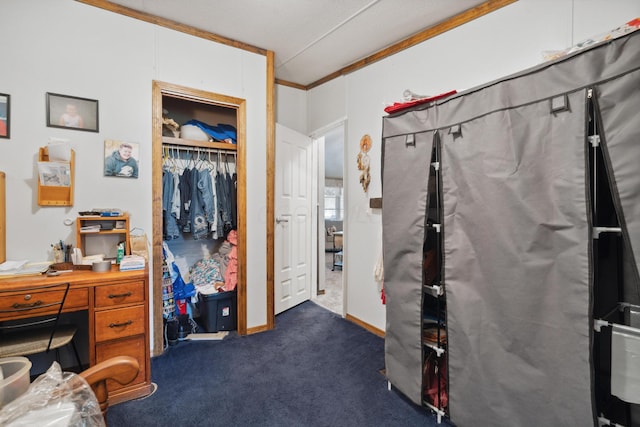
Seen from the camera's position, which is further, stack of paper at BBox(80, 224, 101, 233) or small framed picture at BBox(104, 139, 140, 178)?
small framed picture at BBox(104, 139, 140, 178)

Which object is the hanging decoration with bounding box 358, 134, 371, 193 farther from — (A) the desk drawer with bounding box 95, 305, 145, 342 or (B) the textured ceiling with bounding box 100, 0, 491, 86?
(A) the desk drawer with bounding box 95, 305, 145, 342

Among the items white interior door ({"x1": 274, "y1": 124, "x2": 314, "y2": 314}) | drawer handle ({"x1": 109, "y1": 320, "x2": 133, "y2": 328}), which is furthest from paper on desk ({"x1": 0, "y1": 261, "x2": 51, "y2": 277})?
white interior door ({"x1": 274, "y1": 124, "x2": 314, "y2": 314})

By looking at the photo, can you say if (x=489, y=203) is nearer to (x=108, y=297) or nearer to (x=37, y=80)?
(x=108, y=297)

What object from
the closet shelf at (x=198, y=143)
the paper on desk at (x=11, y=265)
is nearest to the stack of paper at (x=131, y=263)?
the paper on desk at (x=11, y=265)

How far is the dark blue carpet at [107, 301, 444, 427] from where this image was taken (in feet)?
5.60

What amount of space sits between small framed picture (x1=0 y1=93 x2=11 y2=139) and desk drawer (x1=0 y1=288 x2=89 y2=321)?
109 cm

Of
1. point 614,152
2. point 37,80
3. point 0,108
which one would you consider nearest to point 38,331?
point 0,108

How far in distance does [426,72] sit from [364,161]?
93 cm

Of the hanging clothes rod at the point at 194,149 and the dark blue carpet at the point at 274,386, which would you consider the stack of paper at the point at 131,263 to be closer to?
the dark blue carpet at the point at 274,386

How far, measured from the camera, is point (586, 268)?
1.13 m

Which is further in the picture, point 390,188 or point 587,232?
point 390,188

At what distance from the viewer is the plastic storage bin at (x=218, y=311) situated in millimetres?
2775

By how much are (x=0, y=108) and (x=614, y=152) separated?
3266mm

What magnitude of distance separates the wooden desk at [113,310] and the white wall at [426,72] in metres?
1.92
